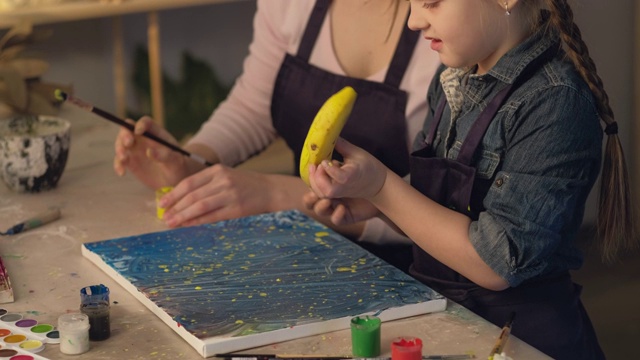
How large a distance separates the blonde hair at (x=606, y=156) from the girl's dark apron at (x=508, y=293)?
0.14ft

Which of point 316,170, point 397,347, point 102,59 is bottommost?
point 102,59

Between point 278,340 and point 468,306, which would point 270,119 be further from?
point 278,340

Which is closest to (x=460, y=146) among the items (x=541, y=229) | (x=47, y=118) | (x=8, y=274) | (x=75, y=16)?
(x=541, y=229)

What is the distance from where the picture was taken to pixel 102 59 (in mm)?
4152

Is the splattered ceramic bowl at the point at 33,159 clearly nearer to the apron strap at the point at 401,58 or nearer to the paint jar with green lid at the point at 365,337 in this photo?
the apron strap at the point at 401,58

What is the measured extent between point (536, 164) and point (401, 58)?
61 cm

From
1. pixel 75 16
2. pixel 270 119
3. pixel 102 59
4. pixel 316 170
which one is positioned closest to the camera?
pixel 316 170

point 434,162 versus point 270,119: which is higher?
point 434,162

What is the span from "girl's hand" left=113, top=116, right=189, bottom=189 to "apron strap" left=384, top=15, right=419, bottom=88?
0.44 meters

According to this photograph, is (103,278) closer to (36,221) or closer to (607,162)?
(36,221)

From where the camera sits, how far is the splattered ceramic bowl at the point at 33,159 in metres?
1.90

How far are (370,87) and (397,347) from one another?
0.87 metres

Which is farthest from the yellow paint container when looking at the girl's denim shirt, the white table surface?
the girl's denim shirt

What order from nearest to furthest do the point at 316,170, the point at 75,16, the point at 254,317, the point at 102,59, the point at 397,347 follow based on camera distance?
1. the point at 397,347
2. the point at 254,317
3. the point at 316,170
4. the point at 75,16
5. the point at 102,59
